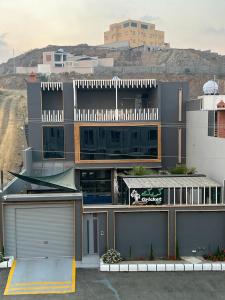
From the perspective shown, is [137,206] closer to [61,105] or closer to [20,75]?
[61,105]

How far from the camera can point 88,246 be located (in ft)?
67.7

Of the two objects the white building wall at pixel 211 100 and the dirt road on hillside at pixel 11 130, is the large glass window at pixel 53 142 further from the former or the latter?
the white building wall at pixel 211 100

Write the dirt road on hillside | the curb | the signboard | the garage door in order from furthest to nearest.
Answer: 1. the dirt road on hillside
2. the signboard
3. the garage door
4. the curb

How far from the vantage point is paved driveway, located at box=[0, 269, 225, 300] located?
1673 cm

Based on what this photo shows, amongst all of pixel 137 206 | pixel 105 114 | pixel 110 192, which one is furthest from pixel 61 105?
pixel 137 206

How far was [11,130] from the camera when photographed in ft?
227

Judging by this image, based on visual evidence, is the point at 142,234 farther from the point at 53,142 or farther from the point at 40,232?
the point at 53,142

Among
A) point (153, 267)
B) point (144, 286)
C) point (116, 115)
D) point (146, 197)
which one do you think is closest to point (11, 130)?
point (116, 115)

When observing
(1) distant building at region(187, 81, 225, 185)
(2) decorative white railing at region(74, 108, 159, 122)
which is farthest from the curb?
(2) decorative white railing at region(74, 108, 159, 122)

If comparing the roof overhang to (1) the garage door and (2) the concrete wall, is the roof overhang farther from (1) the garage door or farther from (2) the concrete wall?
(1) the garage door

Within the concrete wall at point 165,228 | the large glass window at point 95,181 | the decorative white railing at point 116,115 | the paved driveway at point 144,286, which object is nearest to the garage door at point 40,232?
the paved driveway at point 144,286

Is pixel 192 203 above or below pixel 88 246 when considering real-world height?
above

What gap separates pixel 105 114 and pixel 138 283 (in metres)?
16.1

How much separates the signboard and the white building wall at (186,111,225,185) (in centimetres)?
458
